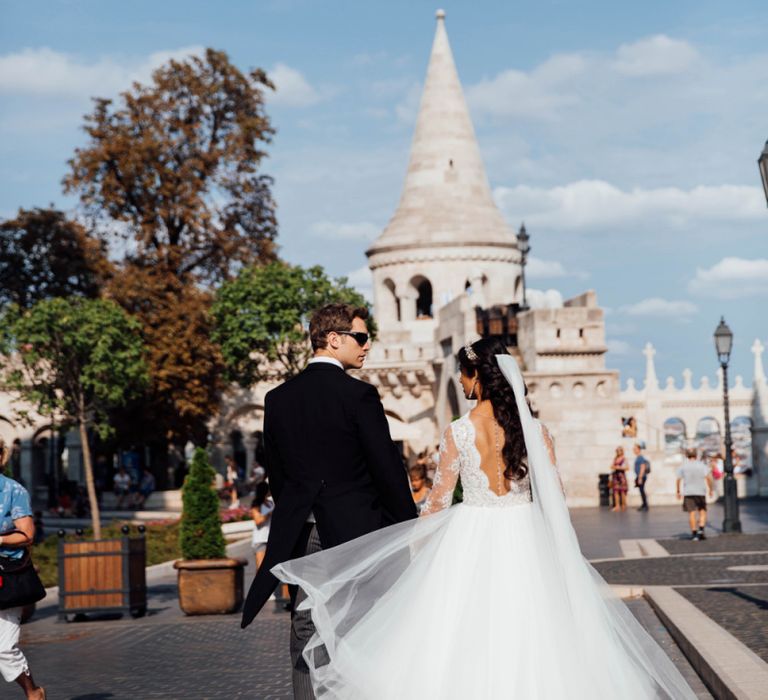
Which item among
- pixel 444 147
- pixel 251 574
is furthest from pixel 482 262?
pixel 251 574

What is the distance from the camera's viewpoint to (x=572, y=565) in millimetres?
5922

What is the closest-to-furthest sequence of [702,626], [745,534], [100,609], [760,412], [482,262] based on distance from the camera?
[702,626] < [100,609] < [745,534] < [760,412] < [482,262]

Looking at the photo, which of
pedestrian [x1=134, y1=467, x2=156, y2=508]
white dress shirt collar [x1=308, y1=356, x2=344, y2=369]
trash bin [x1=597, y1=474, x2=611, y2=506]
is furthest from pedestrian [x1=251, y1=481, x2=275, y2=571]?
pedestrian [x1=134, y1=467, x2=156, y2=508]

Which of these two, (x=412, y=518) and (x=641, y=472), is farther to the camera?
(x=641, y=472)

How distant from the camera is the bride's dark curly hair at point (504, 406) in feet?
19.5

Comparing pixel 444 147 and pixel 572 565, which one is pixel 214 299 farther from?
pixel 572 565

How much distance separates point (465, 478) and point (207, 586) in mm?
8630

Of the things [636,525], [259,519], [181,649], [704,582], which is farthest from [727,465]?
[181,649]

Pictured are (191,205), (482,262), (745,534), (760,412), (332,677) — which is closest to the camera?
(332,677)

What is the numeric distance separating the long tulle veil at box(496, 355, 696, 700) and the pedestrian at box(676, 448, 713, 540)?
16.5 metres

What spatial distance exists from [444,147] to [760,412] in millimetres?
15650

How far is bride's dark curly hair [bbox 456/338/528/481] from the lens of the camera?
19.5ft

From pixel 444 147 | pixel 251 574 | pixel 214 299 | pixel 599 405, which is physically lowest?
pixel 251 574

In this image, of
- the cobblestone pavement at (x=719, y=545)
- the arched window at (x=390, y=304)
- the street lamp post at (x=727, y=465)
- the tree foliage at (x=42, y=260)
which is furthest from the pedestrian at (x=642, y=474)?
the arched window at (x=390, y=304)
